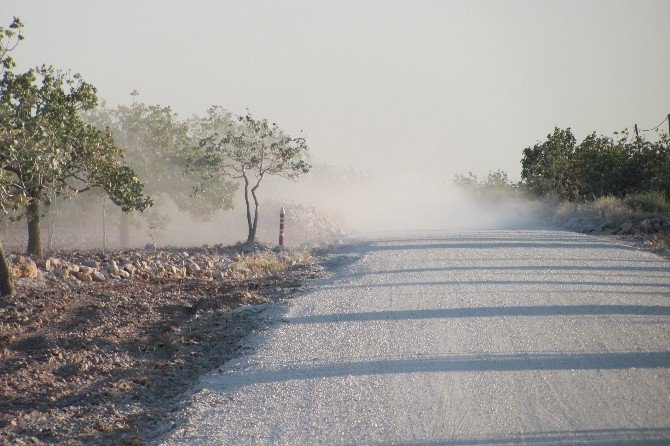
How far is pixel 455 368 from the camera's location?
22.6ft

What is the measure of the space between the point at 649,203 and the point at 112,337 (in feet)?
73.6

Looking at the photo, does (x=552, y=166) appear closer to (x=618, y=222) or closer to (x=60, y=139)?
(x=618, y=222)

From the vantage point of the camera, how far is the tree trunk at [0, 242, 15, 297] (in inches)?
440

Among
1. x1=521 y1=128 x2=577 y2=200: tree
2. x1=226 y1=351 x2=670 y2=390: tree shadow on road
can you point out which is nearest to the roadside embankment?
x1=521 y1=128 x2=577 y2=200: tree

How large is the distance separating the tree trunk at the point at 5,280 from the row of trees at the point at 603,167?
26053 mm

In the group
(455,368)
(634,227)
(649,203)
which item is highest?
(649,203)

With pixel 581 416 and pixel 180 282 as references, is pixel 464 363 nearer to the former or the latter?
pixel 581 416

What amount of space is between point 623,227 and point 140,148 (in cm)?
3166

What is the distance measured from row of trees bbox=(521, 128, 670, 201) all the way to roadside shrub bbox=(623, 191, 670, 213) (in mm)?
2694

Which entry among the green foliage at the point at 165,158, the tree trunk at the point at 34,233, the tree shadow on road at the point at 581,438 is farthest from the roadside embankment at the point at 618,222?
the green foliage at the point at 165,158

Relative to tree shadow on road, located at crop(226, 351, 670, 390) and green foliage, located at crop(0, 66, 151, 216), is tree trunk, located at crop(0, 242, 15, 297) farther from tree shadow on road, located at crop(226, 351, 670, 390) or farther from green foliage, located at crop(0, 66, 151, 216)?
tree shadow on road, located at crop(226, 351, 670, 390)

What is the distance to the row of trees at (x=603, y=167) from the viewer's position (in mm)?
30705

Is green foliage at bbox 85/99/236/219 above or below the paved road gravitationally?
Answer: above

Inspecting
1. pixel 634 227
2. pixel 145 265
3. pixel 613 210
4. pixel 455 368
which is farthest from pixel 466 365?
pixel 613 210
